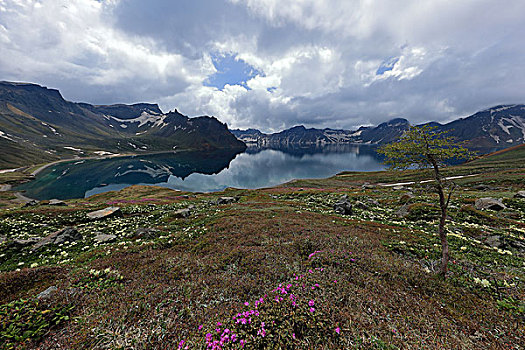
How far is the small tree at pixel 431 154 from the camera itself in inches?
362

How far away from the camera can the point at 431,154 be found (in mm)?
9492

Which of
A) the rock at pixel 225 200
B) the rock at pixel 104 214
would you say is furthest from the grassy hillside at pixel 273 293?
the rock at pixel 225 200

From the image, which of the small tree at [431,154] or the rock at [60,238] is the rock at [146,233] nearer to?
the rock at [60,238]

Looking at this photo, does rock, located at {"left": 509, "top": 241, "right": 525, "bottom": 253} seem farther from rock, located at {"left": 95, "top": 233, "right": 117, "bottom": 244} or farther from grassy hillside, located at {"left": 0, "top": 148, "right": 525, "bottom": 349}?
rock, located at {"left": 95, "top": 233, "right": 117, "bottom": 244}

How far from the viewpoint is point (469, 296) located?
26.4 feet

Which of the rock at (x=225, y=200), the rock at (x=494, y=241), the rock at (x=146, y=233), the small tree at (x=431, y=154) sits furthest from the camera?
the rock at (x=225, y=200)

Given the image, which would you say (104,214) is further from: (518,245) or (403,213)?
(518,245)

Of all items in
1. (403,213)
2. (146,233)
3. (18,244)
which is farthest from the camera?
(403,213)

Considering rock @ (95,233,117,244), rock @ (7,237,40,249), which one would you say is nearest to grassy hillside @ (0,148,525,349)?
rock @ (7,237,40,249)

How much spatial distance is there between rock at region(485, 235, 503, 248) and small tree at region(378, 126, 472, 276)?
28.7 ft

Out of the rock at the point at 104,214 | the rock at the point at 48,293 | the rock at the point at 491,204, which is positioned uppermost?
the rock at the point at 48,293

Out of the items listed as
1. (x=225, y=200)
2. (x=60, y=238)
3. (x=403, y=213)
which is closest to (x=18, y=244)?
(x=60, y=238)

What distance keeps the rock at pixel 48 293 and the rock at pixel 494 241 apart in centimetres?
2672

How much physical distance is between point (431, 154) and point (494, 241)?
1174 centimetres
